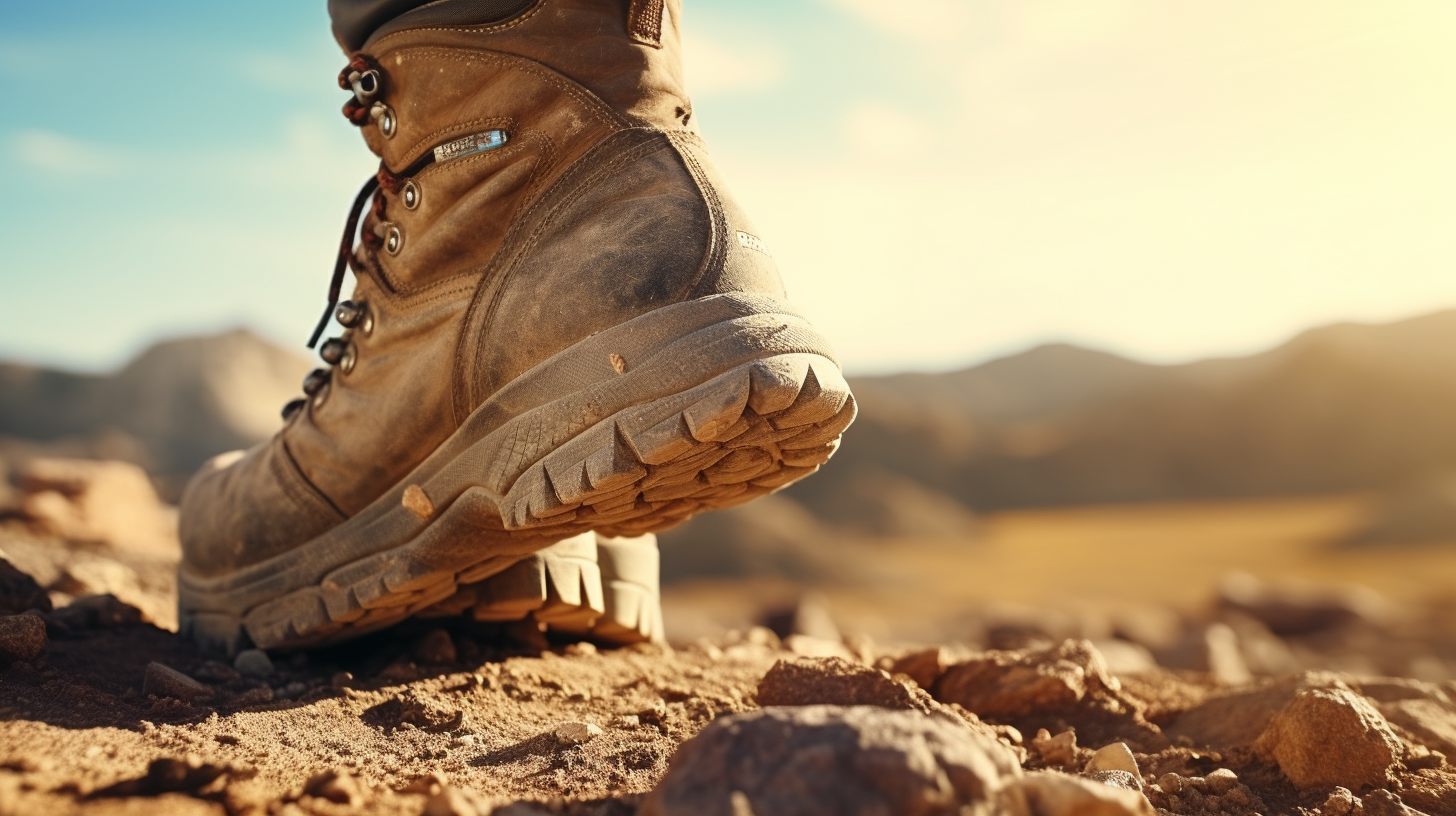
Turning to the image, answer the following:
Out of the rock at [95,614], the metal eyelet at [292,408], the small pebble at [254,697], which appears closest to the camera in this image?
the small pebble at [254,697]

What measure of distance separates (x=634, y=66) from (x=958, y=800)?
1438 millimetres

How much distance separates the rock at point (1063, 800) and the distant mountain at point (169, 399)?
106ft

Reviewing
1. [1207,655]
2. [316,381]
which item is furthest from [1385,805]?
[1207,655]

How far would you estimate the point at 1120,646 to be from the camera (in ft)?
15.1

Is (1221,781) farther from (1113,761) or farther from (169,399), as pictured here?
(169,399)

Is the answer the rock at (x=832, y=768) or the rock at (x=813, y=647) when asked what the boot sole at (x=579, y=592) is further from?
the rock at (x=832, y=768)

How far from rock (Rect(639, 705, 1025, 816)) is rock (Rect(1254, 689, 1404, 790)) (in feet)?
2.55

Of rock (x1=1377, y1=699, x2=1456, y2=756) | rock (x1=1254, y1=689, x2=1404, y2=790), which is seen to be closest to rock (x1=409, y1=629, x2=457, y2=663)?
rock (x1=1254, y1=689, x2=1404, y2=790)

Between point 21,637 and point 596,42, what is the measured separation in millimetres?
1421

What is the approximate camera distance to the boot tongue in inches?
77.8

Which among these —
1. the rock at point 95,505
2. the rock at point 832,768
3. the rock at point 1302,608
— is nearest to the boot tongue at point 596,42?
the rock at point 832,768

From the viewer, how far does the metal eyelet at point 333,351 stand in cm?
236

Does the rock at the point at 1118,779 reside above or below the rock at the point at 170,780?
below

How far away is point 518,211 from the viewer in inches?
79.7
